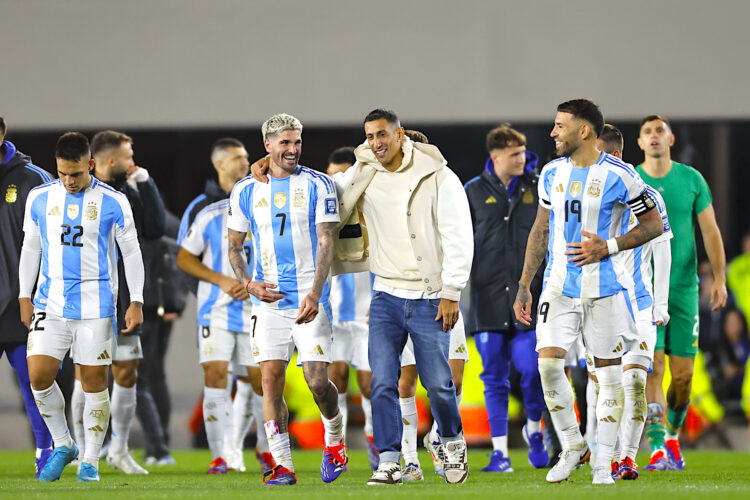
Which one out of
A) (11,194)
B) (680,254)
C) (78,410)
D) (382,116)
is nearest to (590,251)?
(382,116)

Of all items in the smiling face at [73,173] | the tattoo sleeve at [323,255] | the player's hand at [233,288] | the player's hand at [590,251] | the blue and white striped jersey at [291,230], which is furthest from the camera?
the player's hand at [233,288]

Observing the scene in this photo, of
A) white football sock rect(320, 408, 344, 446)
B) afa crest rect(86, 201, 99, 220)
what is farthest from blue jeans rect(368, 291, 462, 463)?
afa crest rect(86, 201, 99, 220)

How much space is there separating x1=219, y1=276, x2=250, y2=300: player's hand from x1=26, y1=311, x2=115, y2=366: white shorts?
112cm

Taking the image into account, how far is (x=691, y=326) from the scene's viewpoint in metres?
8.18

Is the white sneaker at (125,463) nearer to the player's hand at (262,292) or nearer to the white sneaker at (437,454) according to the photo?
the white sneaker at (437,454)

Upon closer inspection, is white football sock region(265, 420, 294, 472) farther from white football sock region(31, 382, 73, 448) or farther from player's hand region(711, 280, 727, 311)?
player's hand region(711, 280, 727, 311)

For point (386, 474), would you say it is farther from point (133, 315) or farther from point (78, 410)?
point (78, 410)

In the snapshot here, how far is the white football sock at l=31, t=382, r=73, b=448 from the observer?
23.2ft

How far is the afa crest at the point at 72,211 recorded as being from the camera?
22.9 feet

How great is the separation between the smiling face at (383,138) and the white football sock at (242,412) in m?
2.75

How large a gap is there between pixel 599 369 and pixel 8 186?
378 centimetres

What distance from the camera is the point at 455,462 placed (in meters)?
6.62

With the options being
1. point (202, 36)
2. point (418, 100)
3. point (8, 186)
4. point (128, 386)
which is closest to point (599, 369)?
point (128, 386)

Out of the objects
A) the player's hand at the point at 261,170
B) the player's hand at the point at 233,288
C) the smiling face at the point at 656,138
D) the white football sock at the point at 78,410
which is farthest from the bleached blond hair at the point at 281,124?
the white football sock at the point at 78,410
